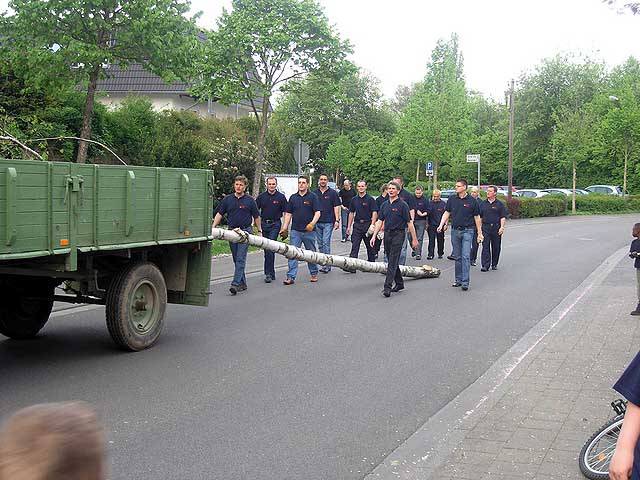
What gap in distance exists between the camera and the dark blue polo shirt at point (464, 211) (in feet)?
47.0

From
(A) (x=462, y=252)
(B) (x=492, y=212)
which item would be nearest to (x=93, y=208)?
(A) (x=462, y=252)

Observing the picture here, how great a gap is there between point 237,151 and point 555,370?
74.0ft

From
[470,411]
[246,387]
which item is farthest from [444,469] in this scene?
[246,387]

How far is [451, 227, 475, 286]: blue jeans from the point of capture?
45.0 feet

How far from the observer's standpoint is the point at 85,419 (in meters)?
1.59

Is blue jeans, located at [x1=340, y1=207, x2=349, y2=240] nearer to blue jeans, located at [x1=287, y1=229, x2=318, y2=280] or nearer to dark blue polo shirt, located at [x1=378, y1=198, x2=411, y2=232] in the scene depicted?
blue jeans, located at [x1=287, y1=229, x2=318, y2=280]

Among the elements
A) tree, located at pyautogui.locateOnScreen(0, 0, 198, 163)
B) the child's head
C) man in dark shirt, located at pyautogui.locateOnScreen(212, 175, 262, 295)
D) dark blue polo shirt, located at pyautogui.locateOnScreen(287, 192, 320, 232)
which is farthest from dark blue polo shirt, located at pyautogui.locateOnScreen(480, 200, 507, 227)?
the child's head

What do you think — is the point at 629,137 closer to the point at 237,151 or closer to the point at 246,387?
the point at 237,151

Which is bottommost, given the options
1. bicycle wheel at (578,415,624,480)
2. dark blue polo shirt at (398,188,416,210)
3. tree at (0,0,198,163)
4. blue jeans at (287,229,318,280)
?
bicycle wheel at (578,415,624,480)

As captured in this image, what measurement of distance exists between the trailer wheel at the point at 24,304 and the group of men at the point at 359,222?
13.0 feet

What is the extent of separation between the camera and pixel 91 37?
18.4 metres

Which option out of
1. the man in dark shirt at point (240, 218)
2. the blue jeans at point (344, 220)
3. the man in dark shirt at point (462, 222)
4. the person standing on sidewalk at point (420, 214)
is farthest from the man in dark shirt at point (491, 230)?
the blue jeans at point (344, 220)

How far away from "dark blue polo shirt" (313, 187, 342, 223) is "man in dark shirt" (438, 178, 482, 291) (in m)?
2.39

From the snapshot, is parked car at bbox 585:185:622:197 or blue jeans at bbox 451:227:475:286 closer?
blue jeans at bbox 451:227:475:286
